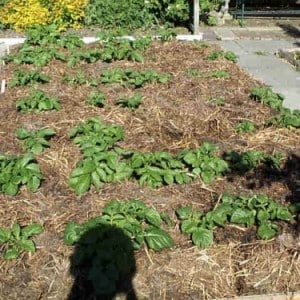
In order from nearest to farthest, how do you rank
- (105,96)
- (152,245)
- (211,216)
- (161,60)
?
(152,245) → (211,216) → (105,96) → (161,60)

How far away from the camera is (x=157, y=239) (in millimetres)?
3510

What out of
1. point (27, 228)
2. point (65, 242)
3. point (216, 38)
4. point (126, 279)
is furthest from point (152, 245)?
point (216, 38)

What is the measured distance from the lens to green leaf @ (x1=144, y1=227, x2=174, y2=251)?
3.47m

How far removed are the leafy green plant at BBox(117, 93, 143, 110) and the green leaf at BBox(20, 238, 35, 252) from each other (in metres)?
2.68

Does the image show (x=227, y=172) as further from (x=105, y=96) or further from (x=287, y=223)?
(x=105, y=96)

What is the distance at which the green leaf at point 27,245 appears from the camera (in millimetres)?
3465

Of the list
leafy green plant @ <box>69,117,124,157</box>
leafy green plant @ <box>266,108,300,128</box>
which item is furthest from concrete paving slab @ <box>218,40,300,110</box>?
leafy green plant @ <box>69,117,124,157</box>

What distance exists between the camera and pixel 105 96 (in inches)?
249

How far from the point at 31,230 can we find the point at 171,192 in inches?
46.6

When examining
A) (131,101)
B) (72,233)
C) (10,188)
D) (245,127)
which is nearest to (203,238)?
(72,233)

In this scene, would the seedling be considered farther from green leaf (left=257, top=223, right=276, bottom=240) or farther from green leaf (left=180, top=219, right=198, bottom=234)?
green leaf (left=257, top=223, right=276, bottom=240)

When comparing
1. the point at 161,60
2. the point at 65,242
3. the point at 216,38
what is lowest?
the point at 216,38

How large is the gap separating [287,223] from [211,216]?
0.58 metres

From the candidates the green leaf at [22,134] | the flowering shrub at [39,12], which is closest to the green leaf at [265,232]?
the green leaf at [22,134]
